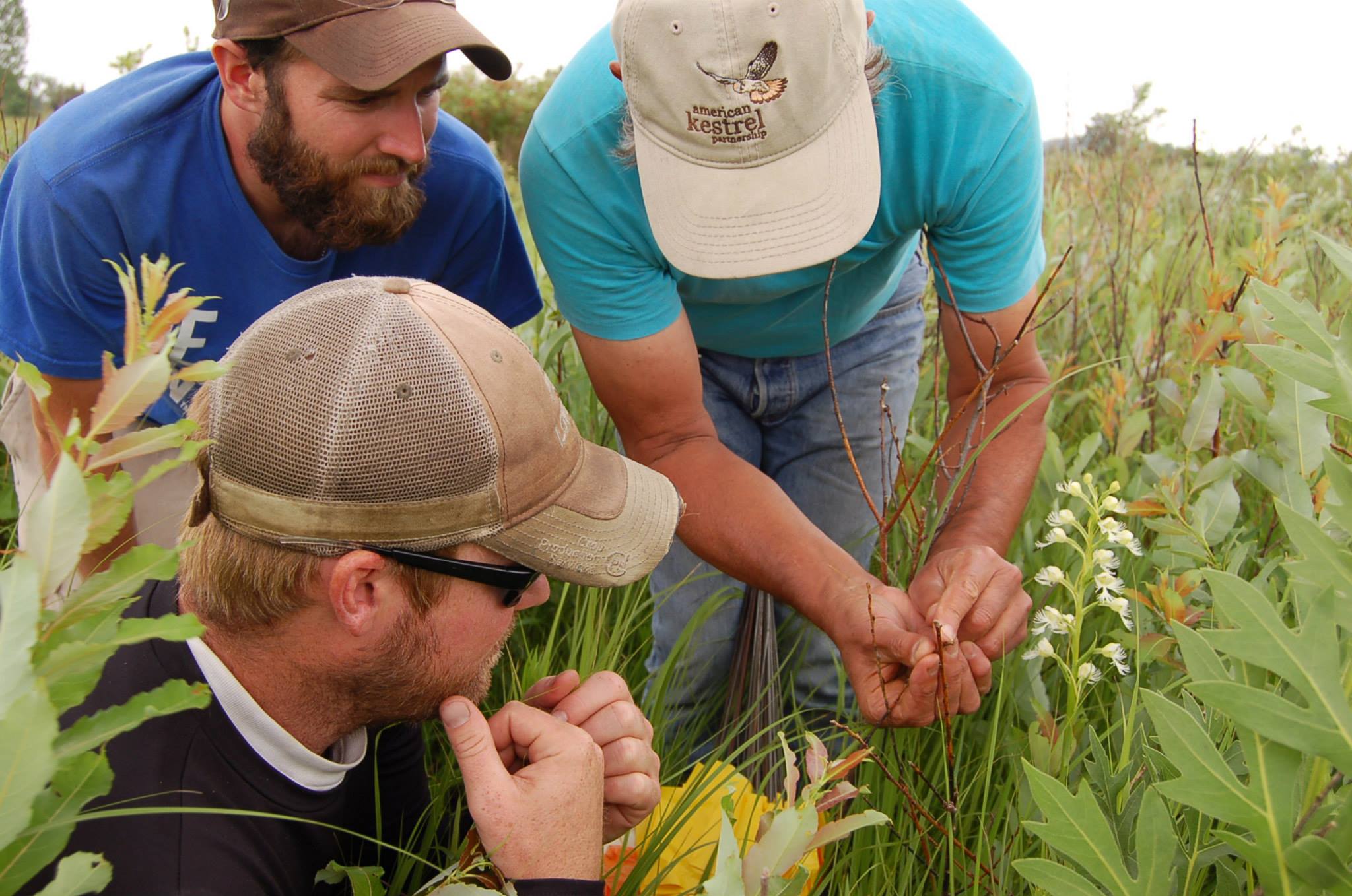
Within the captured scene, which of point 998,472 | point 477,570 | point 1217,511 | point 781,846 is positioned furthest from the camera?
point 998,472

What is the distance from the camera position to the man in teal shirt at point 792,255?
1815 mm

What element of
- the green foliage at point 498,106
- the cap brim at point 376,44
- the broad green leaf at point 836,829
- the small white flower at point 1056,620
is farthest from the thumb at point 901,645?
the green foliage at point 498,106

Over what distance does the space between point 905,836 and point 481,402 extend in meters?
1.13

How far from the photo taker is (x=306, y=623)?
53.0 inches

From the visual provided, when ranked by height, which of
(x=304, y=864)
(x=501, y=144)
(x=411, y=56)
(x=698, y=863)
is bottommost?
(x=501, y=144)

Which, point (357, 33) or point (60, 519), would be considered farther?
point (357, 33)

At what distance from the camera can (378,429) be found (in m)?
1.24

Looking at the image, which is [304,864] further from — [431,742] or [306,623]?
[431,742]

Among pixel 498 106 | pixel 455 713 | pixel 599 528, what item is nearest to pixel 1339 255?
pixel 599 528

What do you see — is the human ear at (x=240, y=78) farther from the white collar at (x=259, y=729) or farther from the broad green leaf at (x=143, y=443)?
the broad green leaf at (x=143, y=443)

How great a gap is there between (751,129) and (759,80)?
0.08 meters

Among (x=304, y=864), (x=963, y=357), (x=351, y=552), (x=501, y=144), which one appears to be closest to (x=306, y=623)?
(x=351, y=552)

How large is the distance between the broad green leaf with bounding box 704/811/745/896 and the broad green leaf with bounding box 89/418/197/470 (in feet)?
2.02

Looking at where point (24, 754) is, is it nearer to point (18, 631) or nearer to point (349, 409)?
point (18, 631)
